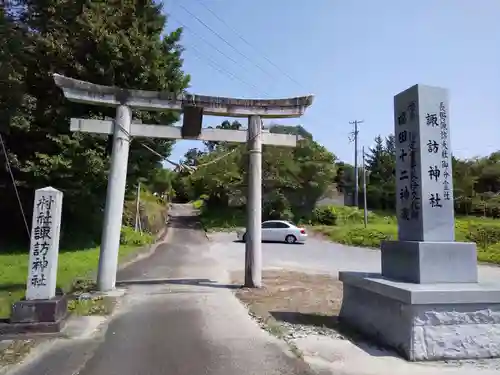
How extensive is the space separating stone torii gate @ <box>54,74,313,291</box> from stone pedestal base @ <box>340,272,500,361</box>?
4.96m

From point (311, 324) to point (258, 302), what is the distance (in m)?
1.89

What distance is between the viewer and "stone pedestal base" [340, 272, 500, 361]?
195 inches

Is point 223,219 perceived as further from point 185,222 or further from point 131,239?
point 131,239

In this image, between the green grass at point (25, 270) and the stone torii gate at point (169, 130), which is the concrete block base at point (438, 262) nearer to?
the stone torii gate at point (169, 130)

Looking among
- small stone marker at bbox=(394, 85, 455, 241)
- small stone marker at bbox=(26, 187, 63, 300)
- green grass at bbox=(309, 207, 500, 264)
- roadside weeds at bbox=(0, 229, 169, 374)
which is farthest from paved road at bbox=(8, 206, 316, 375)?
green grass at bbox=(309, 207, 500, 264)

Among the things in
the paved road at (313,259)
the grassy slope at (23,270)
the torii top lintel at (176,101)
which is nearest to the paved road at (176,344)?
the grassy slope at (23,270)

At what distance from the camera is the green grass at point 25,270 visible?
339 inches

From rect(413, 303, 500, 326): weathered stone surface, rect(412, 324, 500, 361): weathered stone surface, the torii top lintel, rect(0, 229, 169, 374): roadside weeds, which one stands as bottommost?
rect(0, 229, 169, 374): roadside weeds

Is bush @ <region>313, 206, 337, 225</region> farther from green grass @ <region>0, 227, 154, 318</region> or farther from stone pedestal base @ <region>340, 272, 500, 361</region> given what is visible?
stone pedestal base @ <region>340, 272, 500, 361</region>

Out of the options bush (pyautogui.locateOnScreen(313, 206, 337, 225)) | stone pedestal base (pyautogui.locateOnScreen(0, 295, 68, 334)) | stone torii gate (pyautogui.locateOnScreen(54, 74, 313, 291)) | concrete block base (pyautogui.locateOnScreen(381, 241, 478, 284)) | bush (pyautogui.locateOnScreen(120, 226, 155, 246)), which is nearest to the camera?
concrete block base (pyautogui.locateOnScreen(381, 241, 478, 284))

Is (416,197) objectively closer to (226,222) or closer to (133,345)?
(133,345)

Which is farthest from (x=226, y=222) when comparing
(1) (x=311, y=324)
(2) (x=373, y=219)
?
(1) (x=311, y=324)

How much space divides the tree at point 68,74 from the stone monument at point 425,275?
11.4 m

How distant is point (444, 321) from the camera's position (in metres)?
5.05
